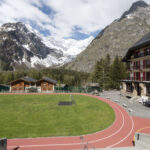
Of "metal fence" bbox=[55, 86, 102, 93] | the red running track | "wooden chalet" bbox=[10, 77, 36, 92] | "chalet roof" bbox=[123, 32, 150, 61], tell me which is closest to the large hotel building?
"chalet roof" bbox=[123, 32, 150, 61]

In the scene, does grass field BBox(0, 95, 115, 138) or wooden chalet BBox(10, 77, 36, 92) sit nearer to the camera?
grass field BBox(0, 95, 115, 138)

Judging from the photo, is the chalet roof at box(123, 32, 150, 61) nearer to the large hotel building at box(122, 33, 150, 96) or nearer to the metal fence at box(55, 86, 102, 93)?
the large hotel building at box(122, 33, 150, 96)

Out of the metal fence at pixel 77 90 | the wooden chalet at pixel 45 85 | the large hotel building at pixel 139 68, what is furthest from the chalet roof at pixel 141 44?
the wooden chalet at pixel 45 85

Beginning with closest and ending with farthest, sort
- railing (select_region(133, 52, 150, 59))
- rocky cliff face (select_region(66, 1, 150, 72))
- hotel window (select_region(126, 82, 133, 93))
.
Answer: railing (select_region(133, 52, 150, 59)) < hotel window (select_region(126, 82, 133, 93)) < rocky cliff face (select_region(66, 1, 150, 72))

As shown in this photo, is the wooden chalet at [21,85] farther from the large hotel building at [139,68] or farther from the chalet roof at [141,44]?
the chalet roof at [141,44]

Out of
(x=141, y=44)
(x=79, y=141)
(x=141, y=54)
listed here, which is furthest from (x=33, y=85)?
(x=79, y=141)

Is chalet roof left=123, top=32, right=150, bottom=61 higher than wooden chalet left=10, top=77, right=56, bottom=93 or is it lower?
higher

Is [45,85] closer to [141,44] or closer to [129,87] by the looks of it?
[129,87]

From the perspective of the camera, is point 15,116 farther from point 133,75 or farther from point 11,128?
point 133,75

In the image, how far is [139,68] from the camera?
34656 mm

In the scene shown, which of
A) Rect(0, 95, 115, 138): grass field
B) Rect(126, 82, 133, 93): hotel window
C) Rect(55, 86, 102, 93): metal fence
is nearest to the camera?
Rect(0, 95, 115, 138): grass field

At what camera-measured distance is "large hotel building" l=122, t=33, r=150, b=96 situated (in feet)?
102

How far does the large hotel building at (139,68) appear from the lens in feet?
102

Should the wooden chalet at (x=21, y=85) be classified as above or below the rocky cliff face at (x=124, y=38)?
below
